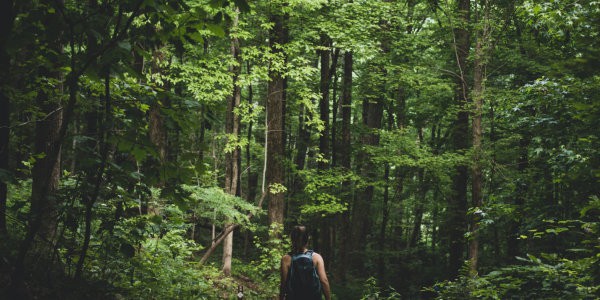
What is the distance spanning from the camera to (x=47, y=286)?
383 cm

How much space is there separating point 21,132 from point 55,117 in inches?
54.7

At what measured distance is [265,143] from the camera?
40.7ft

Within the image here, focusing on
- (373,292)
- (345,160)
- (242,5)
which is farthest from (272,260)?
(242,5)

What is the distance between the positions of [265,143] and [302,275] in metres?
7.83

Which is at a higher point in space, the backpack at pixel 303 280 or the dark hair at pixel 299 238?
the dark hair at pixel 299 238

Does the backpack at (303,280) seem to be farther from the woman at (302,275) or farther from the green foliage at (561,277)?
the green foliage at (561,277)

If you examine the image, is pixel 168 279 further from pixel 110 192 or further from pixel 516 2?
pixel 516 2

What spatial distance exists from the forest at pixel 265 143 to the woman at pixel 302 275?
148 centimetres

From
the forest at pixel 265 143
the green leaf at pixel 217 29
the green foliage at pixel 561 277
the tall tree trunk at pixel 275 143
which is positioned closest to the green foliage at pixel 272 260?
the forest at pixel 265 143

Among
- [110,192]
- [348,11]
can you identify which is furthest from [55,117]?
[348,11]

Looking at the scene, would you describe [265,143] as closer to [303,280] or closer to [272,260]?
[272,260]

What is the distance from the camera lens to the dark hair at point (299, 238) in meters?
4.85

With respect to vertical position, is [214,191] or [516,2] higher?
[516,2]

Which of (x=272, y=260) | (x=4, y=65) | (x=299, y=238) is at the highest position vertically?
(x=4, y=65)
